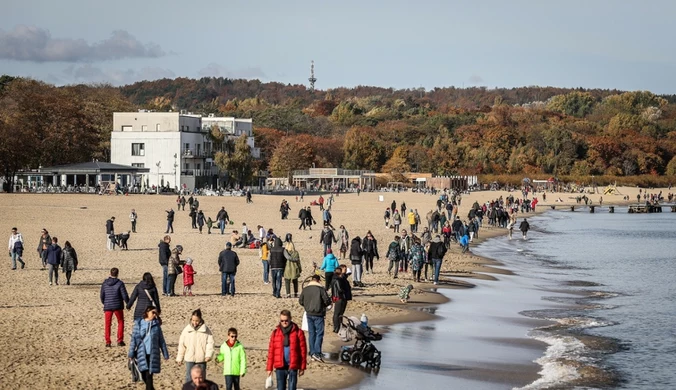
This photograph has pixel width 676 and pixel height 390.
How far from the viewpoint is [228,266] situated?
845 inches

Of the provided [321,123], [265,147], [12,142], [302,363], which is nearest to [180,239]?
[302,363]

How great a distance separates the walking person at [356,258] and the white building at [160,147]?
64.1m

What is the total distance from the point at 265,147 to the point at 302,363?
11698 centimetres

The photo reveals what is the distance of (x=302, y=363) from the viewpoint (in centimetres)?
A: 1161

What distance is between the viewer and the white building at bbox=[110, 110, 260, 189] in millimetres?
88312

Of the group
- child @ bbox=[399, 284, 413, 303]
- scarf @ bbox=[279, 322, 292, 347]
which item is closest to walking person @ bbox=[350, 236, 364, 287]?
child @ bbox=[399, 284, 413, 303]

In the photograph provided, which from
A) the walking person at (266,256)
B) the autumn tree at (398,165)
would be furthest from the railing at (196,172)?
the walking person at (266,256)

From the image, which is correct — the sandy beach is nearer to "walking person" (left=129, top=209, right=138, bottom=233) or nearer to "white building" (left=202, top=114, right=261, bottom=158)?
"walking person" (left=129, top=209, right=138, bottom=233)

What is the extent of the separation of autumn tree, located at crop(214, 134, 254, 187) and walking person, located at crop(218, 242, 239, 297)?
239ft

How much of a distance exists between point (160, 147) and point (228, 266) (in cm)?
6957

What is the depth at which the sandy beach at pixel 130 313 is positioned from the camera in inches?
556

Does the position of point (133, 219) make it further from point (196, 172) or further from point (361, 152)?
point (361, 152)

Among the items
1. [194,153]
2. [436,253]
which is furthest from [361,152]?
[436,253]

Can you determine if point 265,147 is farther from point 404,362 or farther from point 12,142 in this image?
point 404,362
